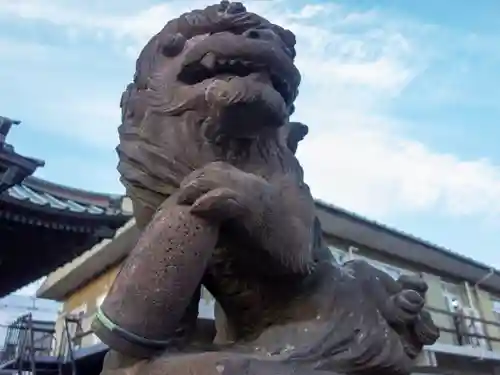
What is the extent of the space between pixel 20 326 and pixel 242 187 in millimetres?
5910

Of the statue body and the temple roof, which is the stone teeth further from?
the temple roof

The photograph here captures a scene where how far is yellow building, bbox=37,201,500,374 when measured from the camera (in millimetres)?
7676

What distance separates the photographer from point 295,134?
1.49 m

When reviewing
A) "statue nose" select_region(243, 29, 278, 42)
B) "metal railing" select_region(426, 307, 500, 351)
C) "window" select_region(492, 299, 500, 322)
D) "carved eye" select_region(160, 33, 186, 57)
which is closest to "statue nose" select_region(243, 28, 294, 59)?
"statue nose" select_region(243, 29, 278, 42)

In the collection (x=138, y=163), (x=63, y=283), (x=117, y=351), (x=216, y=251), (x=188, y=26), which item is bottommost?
(x=117, y=351)

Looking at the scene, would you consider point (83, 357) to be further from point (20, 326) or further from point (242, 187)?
point (242, 187)

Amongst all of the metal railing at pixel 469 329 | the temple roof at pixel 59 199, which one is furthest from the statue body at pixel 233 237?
the metal railing at pixel 469 329

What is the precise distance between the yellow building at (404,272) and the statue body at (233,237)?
4961 mm

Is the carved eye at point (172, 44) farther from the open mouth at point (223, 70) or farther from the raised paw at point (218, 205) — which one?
the raised paw at point (218, 205)

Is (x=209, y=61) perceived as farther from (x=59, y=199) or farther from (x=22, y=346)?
(x=22, y=346)

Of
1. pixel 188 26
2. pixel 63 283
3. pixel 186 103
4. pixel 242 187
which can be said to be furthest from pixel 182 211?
pixel 63 283

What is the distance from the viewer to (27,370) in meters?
6.32

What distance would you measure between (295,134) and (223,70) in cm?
31

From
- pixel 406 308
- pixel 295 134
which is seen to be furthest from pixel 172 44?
pixel 406 308
